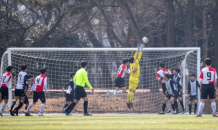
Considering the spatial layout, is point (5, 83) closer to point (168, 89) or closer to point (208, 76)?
point (168, 89)

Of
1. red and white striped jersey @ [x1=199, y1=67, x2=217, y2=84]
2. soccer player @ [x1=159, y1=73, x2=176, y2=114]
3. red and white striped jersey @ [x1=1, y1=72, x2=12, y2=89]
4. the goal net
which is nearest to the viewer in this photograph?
red and white striped jersey @ [x1=199, y1=67, x2=217, y2=84]

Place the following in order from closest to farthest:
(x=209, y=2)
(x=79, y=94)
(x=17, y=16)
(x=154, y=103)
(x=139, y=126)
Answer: (x=139, y=126)
(x=79, y=94)
(x=154, y=103)
(x=209, y=2)
(x=17, y=16)

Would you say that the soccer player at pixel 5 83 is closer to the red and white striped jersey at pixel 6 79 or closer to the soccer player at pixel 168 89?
the red and white striped jersey at pixel 6 79

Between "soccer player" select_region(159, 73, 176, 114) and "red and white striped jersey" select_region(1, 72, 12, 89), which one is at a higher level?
"red and white striped jersey" select_region(1, 72, 12, 89)

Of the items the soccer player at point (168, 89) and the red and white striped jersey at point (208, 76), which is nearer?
the red and white striped jersey at point (208, 76)

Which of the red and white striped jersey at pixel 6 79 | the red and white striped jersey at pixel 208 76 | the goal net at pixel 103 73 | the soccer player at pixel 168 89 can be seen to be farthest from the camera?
the goal net at pixel 103 73

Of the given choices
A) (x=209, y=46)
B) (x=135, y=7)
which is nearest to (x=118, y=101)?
(x=135, y=7)

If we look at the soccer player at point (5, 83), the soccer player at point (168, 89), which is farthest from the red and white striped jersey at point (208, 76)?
the soccer player at point (5, 83)

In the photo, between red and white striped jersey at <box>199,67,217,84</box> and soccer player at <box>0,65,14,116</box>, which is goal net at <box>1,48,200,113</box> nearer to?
soccer player at <box>0,65,14,116</box>

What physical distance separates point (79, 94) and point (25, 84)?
2167 millimetres

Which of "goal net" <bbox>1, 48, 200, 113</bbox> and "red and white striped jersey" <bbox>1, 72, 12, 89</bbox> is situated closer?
"red and white striped jersey" <bbox>1, 72, 12, 89</bbox>

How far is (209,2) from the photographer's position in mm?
25219

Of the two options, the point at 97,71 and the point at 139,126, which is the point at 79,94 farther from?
the point at 97,71

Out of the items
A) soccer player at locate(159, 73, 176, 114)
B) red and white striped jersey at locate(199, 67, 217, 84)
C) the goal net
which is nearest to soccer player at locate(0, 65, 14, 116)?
the goal net
